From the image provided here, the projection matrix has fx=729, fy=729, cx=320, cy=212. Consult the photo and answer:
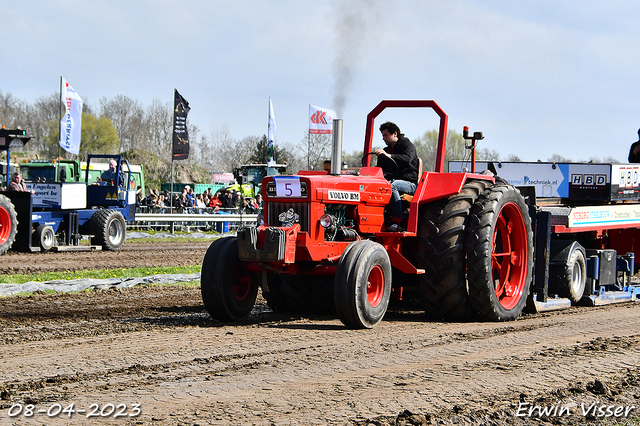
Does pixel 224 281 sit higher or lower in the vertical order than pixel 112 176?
lower

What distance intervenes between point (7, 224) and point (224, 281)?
10.7m

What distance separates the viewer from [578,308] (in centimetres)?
948

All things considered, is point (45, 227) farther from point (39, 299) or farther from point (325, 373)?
point (325, 373)

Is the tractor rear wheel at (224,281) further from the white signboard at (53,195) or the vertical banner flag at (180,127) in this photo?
the vertical banner flag at (180,127)

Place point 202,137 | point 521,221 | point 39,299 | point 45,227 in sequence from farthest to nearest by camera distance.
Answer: point 202,137
point 45,227
point 39,299
point 521,221

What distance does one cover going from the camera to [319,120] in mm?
29328

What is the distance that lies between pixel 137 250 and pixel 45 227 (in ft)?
7.45

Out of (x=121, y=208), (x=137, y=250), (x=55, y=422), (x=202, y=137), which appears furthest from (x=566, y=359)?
(x=202, y=137)

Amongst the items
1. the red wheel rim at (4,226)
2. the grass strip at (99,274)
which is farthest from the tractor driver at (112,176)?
the grass strip at (99,274)

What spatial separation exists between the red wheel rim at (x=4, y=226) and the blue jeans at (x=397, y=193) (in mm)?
11082

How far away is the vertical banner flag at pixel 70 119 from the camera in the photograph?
23.1 m

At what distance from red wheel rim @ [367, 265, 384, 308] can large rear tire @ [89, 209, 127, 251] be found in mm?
12867

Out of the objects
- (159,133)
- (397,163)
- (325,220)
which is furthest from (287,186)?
(159,133)

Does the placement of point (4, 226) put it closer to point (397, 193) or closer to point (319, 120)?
point (397, 193)
